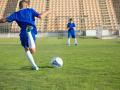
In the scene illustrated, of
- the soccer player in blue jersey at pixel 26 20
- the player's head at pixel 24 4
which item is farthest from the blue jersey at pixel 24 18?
the player's head at pixel 24 4

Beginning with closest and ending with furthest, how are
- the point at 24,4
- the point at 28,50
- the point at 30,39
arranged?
1. the point at 24,4
2. the point at 30,39
3. the point at 28,50

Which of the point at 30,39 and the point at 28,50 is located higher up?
the point at 30,39

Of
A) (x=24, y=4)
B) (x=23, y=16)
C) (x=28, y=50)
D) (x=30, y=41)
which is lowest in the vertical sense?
(x=28, y=50)

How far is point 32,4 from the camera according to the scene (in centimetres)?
4928

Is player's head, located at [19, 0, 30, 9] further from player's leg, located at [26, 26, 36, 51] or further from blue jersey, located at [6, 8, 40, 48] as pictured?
player's leg, located at [26, 26, 36, 51]

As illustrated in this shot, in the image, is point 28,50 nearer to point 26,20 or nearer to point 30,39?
point 30,39

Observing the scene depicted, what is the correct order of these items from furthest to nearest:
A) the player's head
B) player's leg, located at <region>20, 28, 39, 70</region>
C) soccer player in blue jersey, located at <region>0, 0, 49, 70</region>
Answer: player's leg, located at <region>20, 28, 39, 70</region>, soccer player in blue jersey, located at <region>0, 0, 49, 70</region>, the player's head

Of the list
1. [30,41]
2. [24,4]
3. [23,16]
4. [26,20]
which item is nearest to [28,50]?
[30,41]

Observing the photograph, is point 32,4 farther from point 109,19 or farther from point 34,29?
point 34,29

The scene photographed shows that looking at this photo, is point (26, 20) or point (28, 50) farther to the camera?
point (28, 50)

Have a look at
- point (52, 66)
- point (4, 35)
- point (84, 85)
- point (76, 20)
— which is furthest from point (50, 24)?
point (84, 85)

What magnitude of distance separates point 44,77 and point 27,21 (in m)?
1.93

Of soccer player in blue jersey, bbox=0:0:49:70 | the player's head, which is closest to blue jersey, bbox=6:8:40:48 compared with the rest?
soccer player in blue jersey, bbox=0:0:49:70

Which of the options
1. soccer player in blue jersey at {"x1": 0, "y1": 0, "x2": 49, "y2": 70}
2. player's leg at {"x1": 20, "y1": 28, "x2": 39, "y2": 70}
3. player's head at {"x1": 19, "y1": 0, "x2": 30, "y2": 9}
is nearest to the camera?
player's head at {"x1": 19, "y1": 0, "x2": 30, "y2": 9}
